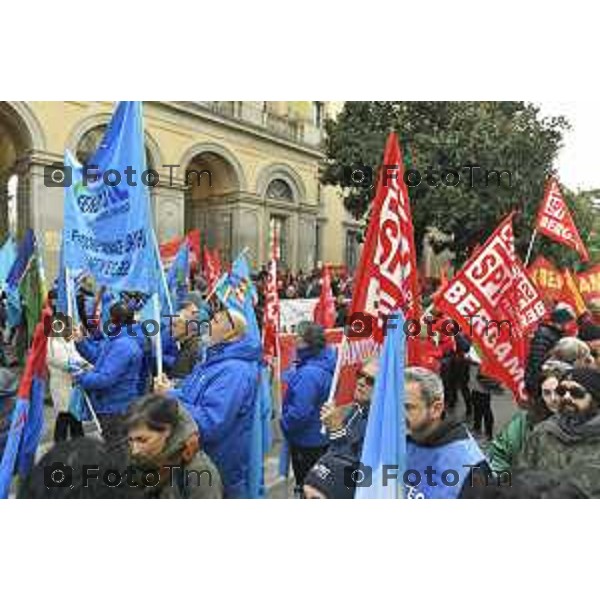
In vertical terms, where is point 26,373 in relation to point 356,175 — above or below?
below

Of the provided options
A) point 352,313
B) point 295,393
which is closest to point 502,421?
point 295,393

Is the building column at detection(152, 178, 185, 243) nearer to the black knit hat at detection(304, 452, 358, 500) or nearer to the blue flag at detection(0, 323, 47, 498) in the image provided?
the blue flag at detection(0, 323, 47, 498)

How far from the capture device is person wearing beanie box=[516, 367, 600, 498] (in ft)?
10.2

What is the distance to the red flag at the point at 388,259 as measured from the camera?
3.26 meters

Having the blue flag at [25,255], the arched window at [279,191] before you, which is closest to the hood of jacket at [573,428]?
the blue flag at [25,255]

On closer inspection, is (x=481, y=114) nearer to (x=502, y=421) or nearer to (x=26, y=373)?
(x=502, y=421)

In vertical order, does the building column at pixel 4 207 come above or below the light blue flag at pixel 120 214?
above

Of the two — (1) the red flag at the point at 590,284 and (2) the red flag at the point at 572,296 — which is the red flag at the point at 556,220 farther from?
(1) the red flag at the point at 590,284

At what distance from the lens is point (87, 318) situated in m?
7.91

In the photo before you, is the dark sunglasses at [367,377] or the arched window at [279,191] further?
the arched window at [279,191]

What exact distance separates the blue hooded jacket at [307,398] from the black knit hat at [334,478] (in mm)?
1599

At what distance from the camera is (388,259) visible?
3318 millimetres
